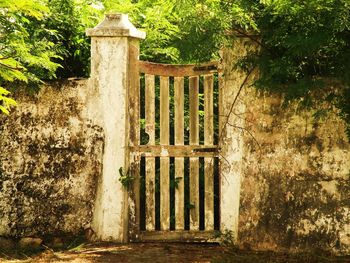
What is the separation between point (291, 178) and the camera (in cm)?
586

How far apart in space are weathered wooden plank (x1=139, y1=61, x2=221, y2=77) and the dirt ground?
2.08 m

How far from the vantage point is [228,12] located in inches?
211

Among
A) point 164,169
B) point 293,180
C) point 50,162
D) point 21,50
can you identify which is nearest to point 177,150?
point 164,169

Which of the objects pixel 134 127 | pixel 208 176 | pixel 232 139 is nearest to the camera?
pixel 232 139

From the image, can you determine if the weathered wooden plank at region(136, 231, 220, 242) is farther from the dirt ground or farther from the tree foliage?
the tree foliage

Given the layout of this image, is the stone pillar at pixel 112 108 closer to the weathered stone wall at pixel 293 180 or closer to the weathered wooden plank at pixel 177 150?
the weathered wooden plank at pixel 177 150

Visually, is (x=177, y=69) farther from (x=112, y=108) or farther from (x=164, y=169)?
(x=164, y=169)

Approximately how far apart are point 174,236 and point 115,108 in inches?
67.7

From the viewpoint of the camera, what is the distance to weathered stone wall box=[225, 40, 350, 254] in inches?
225

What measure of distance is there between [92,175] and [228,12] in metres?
2.59

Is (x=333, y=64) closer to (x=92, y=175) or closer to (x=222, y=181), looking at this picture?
(x=222, y=181)

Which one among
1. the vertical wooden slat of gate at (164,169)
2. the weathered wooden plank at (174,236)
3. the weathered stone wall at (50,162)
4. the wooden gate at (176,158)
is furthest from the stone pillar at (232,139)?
the weathered stone wall at (50,162)

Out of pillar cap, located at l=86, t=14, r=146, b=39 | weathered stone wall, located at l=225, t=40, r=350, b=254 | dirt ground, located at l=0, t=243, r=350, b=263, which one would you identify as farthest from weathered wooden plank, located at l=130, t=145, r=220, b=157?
pillar cap, located at l=86, t=14, r=146, b=39

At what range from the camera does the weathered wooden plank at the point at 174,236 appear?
634 cm
